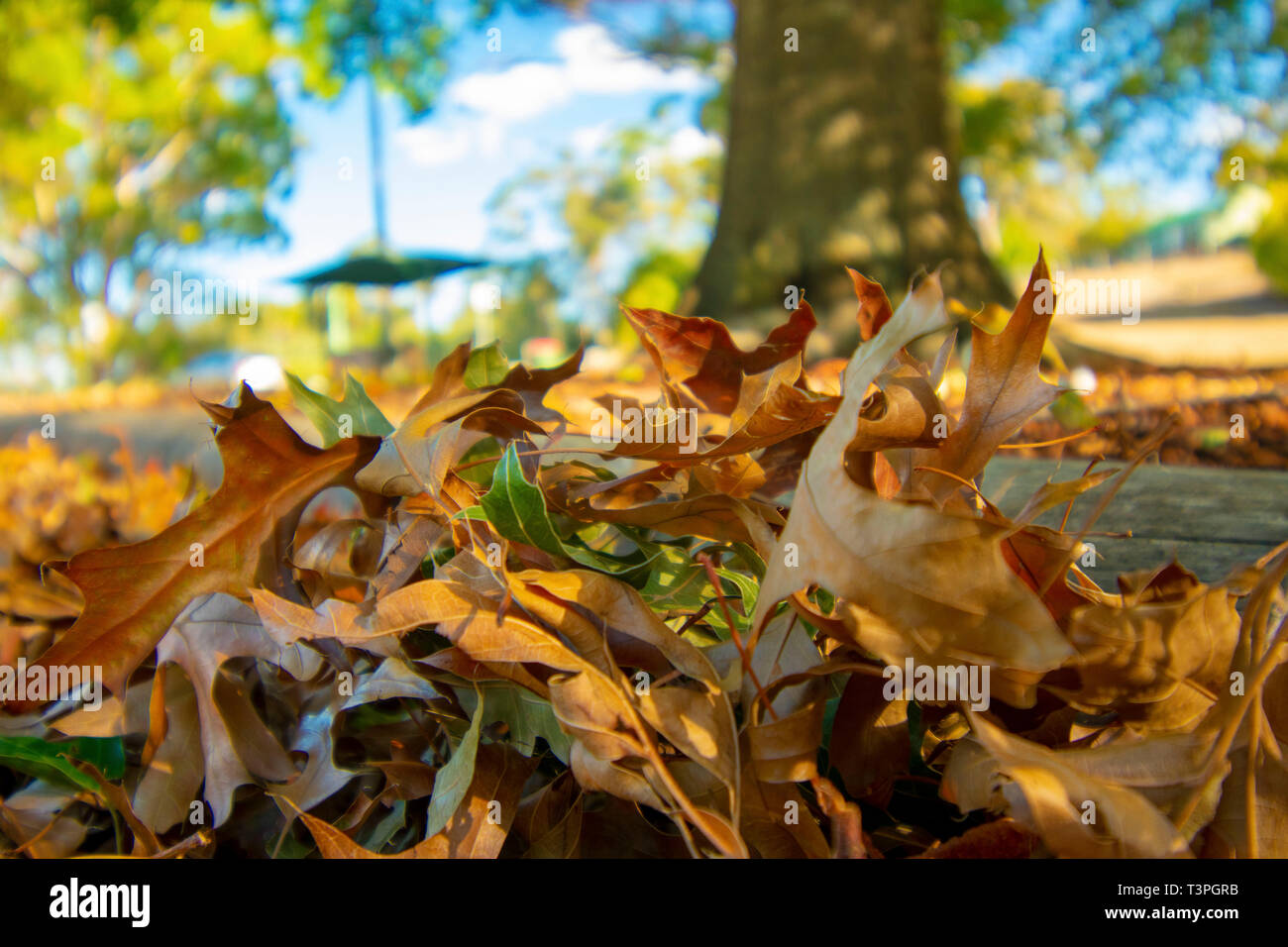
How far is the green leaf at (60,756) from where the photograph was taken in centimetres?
92

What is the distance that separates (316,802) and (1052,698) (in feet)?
2.10

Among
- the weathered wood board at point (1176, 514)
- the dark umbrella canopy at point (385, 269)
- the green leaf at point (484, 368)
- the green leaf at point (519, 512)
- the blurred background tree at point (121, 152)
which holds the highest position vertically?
the blurred background tree at point (121, 152)

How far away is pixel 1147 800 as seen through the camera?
0.64 metres

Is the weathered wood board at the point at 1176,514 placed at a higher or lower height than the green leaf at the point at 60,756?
higher

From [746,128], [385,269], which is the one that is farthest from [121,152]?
[746,128]

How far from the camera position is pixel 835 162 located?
20.9ft

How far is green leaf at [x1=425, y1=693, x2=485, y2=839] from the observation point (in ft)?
2.42

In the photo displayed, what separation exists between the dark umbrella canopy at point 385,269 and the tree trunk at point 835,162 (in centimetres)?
637

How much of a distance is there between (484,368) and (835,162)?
5.89 m

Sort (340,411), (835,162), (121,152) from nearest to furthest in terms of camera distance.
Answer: (340,411)
(835,162)
(121,152)

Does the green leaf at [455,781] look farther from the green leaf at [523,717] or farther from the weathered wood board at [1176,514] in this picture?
the weathered wood board at [1176,514]

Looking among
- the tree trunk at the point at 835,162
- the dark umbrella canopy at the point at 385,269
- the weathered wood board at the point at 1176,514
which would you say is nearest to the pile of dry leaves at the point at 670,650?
the weathered wood board at the point at 1176,514

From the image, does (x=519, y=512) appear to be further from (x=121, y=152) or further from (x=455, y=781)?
(x=121, y=152)

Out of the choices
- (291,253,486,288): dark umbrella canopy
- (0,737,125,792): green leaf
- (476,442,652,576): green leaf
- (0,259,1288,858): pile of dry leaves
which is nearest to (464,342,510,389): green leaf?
(0,259,1288,858): pile of dry leaves
